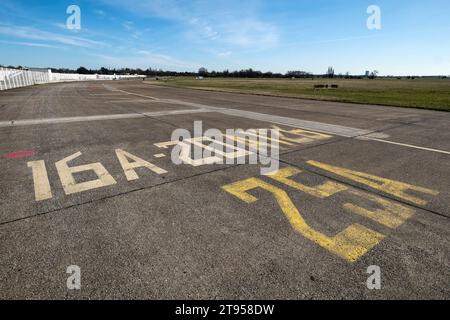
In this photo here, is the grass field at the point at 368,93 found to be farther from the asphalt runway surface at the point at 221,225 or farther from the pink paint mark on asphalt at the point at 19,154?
the pink paint mark on asphalt at the point at 19,154

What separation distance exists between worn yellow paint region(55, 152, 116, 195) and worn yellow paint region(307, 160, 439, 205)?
4.64 m

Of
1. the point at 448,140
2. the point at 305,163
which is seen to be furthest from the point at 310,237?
the point at 448,140

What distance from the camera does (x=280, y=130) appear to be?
10086 millimetres

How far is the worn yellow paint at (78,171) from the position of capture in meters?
→ 4.57

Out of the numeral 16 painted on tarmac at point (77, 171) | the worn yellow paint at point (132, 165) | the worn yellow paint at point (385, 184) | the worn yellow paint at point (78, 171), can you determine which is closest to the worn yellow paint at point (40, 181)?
the numeral 16 painted on tarmac at point (77, 171)

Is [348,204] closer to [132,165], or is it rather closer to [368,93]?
[132,165]

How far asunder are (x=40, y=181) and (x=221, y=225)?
3707 mm

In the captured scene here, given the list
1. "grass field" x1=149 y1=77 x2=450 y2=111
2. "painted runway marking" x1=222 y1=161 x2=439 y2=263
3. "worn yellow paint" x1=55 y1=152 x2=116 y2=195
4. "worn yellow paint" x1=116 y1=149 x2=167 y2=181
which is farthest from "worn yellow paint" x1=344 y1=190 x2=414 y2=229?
"grass field" x1=149 y1=77 x2=450 y2=111

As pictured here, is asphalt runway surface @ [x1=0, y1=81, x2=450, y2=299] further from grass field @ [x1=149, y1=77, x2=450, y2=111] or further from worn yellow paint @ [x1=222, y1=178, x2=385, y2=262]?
grass field @ [x1=149, y1=77, x2=450, y2=111]

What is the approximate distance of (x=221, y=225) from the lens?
11.6 feet

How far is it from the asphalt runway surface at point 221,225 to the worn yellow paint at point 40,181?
22mm

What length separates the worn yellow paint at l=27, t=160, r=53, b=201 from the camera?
428 centimetres
